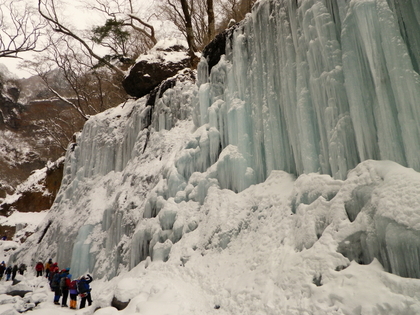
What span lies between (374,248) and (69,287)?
718 centimetres

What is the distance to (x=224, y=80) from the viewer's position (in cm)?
820

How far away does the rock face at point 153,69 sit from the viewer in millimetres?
12734

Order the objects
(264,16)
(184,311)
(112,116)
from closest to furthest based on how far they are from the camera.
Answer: (184,311), (264,16), (112,116)

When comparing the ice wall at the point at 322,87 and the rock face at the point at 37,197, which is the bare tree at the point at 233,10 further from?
the rock face at the point at 37,197

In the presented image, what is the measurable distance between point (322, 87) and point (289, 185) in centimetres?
183

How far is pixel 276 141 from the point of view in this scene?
6148 mm

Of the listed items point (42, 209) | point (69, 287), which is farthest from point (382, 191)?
point (42, 209)

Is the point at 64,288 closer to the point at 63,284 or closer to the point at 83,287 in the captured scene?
the point at 63,284

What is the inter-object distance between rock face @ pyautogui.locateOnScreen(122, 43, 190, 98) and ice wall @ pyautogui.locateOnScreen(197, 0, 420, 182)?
5.45 m

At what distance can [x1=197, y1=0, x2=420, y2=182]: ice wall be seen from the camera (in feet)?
12.7

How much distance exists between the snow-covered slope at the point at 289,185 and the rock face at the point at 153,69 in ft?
13.1

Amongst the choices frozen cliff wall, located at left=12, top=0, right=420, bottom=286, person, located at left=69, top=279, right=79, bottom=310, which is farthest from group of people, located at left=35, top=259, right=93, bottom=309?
frozen cliff wall, located at left=12, top=0, right=420, bottom=286

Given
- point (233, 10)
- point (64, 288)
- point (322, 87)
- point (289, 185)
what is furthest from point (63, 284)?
point (233, 10)

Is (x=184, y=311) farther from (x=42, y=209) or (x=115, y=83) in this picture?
(x=42, y=209)
